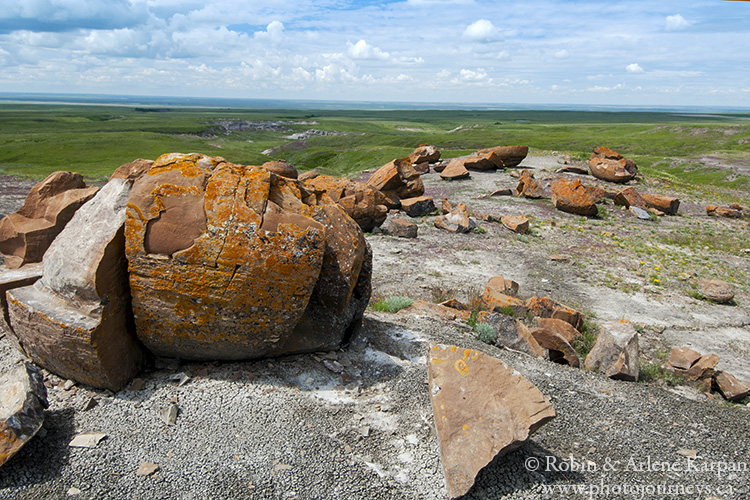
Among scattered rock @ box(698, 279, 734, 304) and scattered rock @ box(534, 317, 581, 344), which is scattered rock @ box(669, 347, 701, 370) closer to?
scattered rock @ box(534, 317, 581, 344)

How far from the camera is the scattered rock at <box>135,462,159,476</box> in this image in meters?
4.96

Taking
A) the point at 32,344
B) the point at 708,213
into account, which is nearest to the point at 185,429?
the point at 32,344

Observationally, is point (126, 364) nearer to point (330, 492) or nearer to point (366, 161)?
point (330, 492)

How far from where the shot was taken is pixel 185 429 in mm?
5562

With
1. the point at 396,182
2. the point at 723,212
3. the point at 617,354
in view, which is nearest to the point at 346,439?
the point at 617,354

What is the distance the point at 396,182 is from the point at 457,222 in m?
5.93

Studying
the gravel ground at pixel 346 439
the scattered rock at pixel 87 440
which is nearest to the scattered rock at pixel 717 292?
the gravel ground at pixel 346 439

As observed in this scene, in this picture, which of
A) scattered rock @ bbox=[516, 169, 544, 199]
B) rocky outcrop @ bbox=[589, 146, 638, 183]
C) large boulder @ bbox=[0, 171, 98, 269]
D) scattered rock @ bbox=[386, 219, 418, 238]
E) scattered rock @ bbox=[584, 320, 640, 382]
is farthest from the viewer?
rocky outcrop @ bbox=[589, 146, 638, 183]

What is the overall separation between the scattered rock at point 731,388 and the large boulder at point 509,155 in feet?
89.1

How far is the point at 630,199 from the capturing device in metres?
26.0

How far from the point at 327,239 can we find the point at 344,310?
1161 millimetres

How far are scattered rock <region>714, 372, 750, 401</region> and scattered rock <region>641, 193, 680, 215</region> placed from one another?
65.2ft

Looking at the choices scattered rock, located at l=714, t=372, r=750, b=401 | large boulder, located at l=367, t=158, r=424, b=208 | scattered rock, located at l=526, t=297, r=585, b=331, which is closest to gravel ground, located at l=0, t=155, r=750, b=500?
scattered rock, located at l=714, t=372, r=750, b=401

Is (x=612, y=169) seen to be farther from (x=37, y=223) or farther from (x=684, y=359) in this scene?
(x=37, y=223)
